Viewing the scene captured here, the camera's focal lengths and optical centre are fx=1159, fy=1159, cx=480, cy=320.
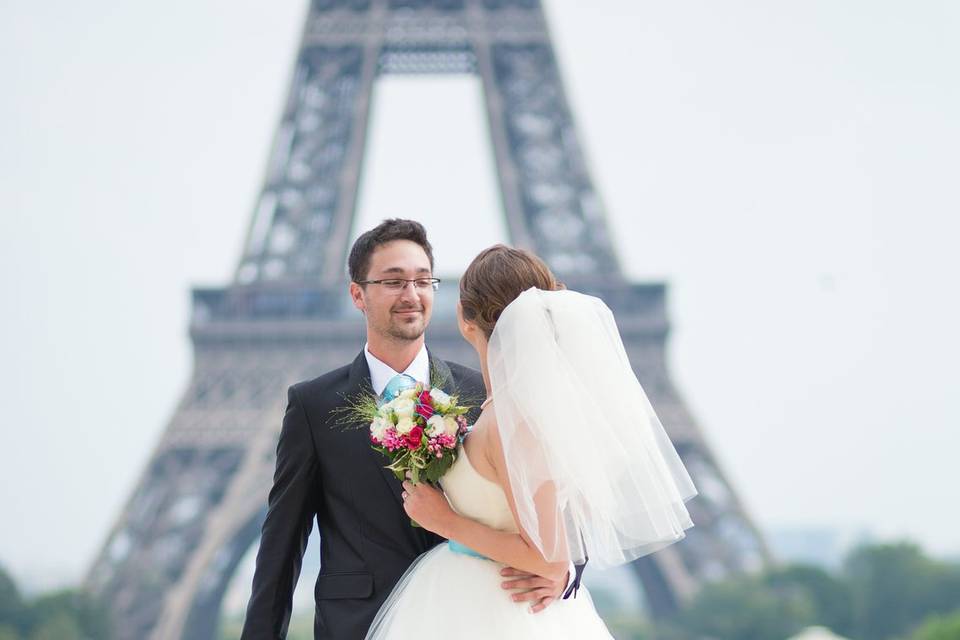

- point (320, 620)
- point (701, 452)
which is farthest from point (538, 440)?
point (701, 452)

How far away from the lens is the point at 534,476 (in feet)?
7.78

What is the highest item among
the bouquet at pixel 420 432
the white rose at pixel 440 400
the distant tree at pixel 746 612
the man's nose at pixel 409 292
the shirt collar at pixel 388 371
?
the distant tree at pixel 746 612

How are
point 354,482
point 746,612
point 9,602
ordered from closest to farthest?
point 354,482 → point 9,602 → point 746,612

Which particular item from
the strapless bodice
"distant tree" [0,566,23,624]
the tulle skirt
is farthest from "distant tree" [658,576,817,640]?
the strapless bodice

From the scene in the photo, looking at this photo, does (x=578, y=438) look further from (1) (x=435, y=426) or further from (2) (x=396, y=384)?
(2) (x=396, y=384)

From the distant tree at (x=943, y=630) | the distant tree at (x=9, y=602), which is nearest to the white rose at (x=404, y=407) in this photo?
the distant tree at (x=943, y=630)

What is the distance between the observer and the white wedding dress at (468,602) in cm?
247

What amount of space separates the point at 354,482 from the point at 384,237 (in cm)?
59

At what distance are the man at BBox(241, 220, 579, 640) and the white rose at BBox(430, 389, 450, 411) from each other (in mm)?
281

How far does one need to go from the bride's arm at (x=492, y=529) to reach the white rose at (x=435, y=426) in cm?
11

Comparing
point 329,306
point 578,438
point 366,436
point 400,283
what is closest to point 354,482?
point 366,436

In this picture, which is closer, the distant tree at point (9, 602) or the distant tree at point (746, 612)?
the distant tree at point (9, 602)

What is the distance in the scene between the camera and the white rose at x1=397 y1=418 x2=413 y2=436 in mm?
2420

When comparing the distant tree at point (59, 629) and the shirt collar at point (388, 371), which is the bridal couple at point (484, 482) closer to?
the shirt collar at point (388, 371)
